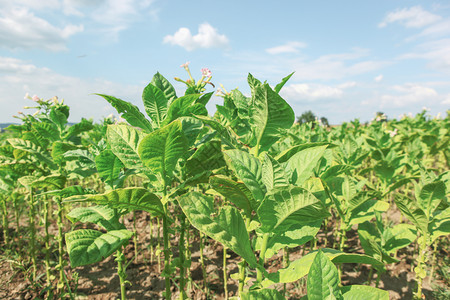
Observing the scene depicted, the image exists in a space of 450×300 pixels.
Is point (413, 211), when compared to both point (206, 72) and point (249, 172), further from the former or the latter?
point (206, 72)

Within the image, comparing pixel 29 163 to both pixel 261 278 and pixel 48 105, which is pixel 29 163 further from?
pixel 261 278

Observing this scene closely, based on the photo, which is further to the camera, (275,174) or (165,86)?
(165,86)

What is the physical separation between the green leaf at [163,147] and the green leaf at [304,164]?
1.68 ft

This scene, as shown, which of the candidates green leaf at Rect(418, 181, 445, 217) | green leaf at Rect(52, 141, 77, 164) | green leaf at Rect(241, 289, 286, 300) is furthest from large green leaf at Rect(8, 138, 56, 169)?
green leaf at Rect(418, 181, 445, 217)

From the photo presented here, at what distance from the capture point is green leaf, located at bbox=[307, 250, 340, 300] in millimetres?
890

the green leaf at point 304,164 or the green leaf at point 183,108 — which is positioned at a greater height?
the green leaf at point 183,108

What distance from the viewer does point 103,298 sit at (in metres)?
2.82

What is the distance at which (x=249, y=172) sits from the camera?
3.50 ft

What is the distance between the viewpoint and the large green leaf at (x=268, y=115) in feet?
3.95

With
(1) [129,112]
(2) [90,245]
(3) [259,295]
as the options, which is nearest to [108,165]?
(1) [129,112]

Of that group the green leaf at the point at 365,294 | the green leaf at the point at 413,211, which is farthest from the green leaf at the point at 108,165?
the green leaf at the point at 413,211

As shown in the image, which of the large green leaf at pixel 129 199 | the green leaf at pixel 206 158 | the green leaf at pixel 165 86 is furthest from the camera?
the green leaf at pixel 165 86

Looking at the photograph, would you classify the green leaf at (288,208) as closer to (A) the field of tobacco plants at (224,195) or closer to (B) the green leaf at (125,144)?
(A) the field of tobacco plants at (224,195)

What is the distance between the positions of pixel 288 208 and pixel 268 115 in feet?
1.65
